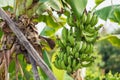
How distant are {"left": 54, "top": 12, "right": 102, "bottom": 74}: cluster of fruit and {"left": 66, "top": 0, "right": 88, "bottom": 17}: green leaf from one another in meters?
0.03

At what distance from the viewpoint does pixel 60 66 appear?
1.37 metres

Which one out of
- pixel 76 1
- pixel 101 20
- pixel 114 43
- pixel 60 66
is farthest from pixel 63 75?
pixel 114 43

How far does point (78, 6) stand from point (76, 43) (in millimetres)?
140

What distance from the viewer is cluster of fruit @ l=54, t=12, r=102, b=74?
1.37 metres

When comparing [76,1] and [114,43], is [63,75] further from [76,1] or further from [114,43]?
[114,43]

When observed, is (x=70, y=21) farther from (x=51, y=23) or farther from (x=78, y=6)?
(x=51, y=23)

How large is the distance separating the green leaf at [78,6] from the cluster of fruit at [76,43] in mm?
29

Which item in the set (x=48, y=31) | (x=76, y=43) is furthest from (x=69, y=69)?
(x=48, y=31)

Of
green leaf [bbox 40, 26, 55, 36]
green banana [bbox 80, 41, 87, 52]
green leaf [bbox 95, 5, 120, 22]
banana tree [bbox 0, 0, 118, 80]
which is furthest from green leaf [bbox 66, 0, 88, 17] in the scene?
green leaf [bbox 40, 26, 55, 36]

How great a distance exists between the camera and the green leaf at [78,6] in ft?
4.33

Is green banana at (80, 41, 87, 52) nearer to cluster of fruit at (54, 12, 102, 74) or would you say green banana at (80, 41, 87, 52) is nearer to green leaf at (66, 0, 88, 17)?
cluster of fruit at (54, 12, 102, 74)

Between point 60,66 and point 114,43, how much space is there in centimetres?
48

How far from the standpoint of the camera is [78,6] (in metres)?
1.32

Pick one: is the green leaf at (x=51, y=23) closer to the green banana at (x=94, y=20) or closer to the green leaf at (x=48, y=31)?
the green leaf at (x=48, y=31)
